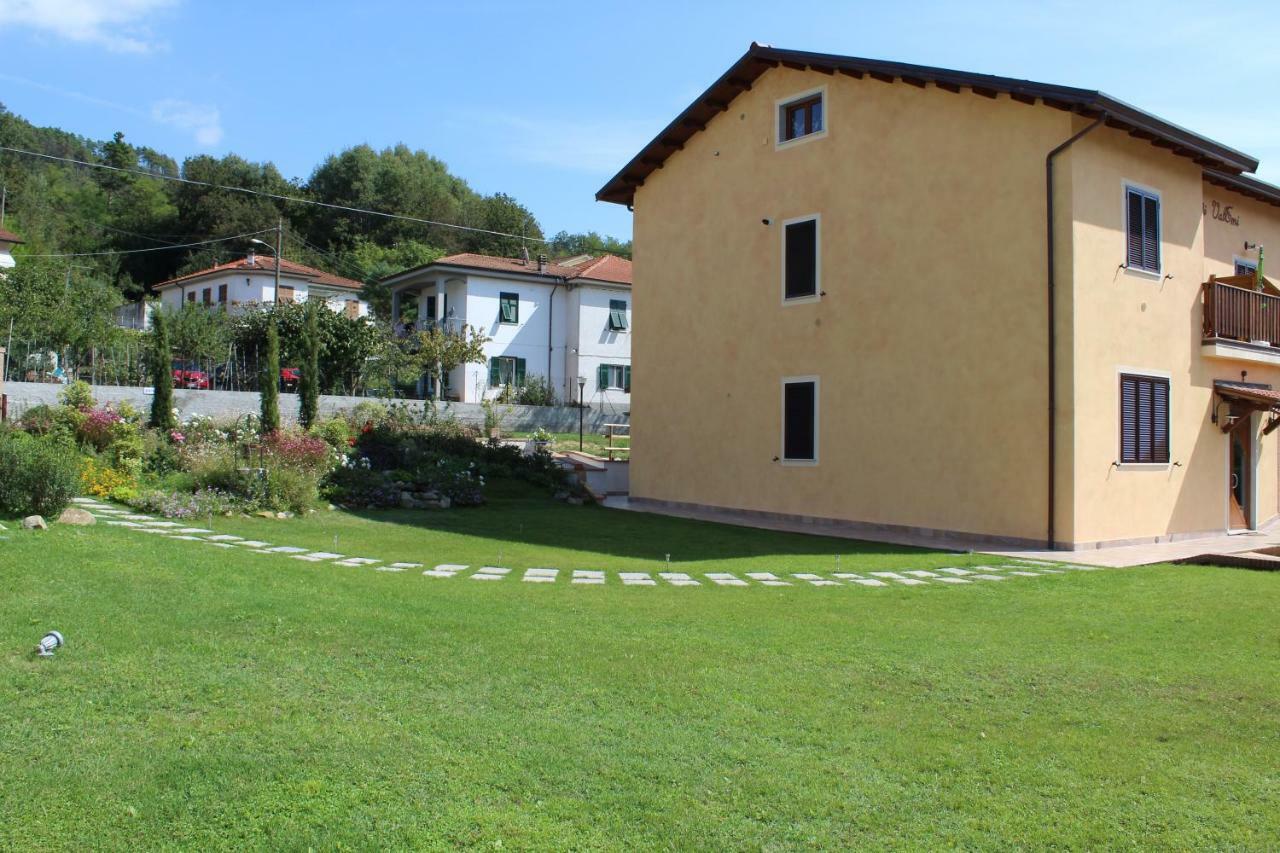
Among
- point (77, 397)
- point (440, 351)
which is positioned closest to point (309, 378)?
point (77, 397)

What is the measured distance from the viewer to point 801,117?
59.9ft

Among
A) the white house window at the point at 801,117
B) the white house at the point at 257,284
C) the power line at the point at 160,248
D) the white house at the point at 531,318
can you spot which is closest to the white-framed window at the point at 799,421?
the white house window at the point at 801,117

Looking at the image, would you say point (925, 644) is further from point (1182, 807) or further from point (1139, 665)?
point (1182, 807)

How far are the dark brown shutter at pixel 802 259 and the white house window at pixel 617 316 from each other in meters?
24.3

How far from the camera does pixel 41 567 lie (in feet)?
26.6

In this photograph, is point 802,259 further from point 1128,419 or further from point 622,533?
point 622,533

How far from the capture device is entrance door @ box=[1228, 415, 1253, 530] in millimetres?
18062

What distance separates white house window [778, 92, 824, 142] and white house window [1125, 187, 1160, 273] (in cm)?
558

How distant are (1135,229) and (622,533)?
978 cm

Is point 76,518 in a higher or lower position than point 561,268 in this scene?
lower

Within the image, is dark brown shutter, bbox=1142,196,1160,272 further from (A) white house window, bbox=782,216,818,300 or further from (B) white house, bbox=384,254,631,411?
(B) white house, bbox=384,254,631,411

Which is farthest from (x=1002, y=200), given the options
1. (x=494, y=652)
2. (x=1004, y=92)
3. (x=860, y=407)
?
(x=494, y=652)

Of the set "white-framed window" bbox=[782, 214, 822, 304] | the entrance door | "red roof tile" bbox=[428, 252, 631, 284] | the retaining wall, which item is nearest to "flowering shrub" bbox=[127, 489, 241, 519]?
the retaining wall

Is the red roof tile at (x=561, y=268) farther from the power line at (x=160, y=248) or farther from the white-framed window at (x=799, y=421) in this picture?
the white-framed window at (x=799, y=421)
